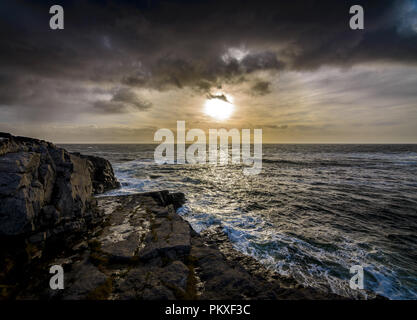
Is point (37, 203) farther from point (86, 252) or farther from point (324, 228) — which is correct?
point (324, 228)

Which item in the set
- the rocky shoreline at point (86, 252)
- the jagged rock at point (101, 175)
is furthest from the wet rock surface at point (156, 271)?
the jagged rock at point (101, 175)

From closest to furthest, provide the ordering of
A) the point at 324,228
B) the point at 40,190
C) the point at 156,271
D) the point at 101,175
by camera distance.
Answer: the point at 156,271 < the point at 40,190 < the point at 324,228 < the point at 101,175

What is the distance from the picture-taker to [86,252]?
6324 millimetres

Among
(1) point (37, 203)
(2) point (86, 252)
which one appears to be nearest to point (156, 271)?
(2) point (86, 252)

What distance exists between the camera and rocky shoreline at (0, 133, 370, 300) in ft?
15.9

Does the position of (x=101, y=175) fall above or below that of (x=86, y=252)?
above

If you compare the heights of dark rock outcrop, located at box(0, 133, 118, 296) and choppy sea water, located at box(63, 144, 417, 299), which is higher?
dark rock outcrop, located at box(0, 133, 118, 296)

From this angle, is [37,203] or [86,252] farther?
[86,252]

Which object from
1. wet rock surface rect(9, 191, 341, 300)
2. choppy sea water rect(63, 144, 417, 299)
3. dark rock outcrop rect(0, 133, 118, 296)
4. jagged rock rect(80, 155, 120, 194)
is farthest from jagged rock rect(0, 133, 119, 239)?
jagged rock rect(80, 155, 120, 194)

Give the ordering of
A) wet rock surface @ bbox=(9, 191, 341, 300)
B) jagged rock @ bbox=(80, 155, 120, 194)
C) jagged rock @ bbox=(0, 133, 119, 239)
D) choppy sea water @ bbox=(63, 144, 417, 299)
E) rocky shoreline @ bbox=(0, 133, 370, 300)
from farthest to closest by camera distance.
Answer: jagged rock @ bbox=(80, 155, 120, 194)
choppy sea water @ bbox=(63, 144, 417, 299)
jagged rock @ bbox=(0, 133, 119, 239)
rocky shoreline @ bbox=(0, 133, 370, 300)
wet rock surface @ bbox=(9, 191, 341, 300)

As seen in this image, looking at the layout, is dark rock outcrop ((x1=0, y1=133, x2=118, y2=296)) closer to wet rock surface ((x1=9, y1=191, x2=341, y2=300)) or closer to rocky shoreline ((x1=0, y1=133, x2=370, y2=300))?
rocky shoreline ((x1=0, y1=133, x2=370, y2=300))

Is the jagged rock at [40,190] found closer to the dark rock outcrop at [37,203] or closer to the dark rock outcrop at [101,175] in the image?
the dark rock outcrop at [37,203]

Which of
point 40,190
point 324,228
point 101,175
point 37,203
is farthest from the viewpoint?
point 101,175
